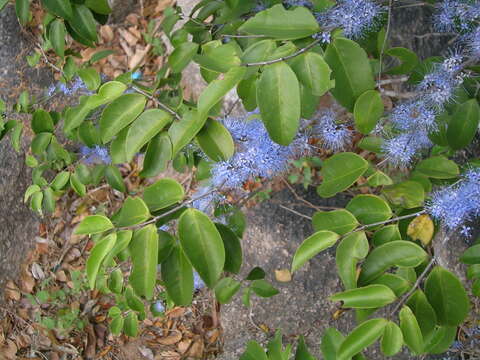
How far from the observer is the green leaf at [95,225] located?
0.91m

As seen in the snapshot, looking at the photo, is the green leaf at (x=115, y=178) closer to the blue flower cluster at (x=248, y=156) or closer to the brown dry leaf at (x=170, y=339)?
the blue flower cluster at (x=248, y=156)

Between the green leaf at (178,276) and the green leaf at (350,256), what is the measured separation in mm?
276

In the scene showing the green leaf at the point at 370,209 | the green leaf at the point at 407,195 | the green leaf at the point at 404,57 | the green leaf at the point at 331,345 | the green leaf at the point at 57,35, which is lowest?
the green leaf at the point at 331,345

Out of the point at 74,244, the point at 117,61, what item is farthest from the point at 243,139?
the point at 117,61

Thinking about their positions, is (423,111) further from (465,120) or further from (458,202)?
(458,202)

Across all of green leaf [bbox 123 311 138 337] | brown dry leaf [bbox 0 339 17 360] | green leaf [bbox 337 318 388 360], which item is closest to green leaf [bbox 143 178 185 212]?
green leaf [bbox 337 318 388 360]

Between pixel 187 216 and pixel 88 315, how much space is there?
187 centimetres

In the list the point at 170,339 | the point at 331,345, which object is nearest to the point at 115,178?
the point at 331,345

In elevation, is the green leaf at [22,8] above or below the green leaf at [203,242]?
above

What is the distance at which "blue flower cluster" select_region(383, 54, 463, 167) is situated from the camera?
107 cm

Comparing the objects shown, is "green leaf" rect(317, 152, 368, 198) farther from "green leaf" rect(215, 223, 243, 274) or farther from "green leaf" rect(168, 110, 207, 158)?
"green leaf" rect(168, 110, 207, 158)

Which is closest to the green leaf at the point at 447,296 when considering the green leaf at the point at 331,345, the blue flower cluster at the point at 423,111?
the green leaf at the point at 331,345

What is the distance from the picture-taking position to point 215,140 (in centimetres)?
99

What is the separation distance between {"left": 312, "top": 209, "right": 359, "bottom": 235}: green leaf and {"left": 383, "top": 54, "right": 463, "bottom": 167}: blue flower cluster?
12.0 inches
